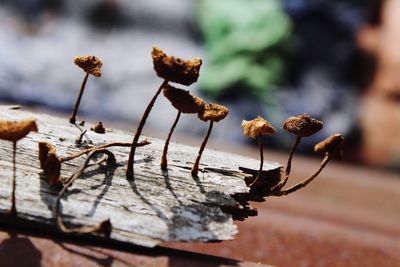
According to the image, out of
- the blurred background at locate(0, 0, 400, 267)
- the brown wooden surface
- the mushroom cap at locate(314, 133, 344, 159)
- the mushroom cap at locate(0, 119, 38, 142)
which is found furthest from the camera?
the blurred background at locate(0, 0, 400, 267)

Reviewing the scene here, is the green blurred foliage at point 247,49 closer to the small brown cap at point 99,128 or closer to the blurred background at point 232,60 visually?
the blurred background at point 232,60

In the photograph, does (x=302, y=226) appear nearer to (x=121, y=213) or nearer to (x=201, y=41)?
(x=121, y=213)

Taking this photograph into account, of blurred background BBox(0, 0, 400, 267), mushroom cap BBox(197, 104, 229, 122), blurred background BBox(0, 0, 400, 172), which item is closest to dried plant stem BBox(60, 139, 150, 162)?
mushroom cap BBox(197, 104, 229, 122)

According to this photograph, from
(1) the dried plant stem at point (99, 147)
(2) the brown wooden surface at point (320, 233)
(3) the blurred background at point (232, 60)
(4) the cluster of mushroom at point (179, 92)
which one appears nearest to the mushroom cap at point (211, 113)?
(4) the cluster of mushroom at point (179, 92)

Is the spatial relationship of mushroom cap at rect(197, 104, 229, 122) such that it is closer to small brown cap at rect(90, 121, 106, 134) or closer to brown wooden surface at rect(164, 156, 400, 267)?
small brown cap at rect(90, 121, 106, 134)

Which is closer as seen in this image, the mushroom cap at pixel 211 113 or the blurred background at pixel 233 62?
the mushroom cap at pixel 211 113

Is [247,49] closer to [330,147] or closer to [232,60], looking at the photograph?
[232,60]
